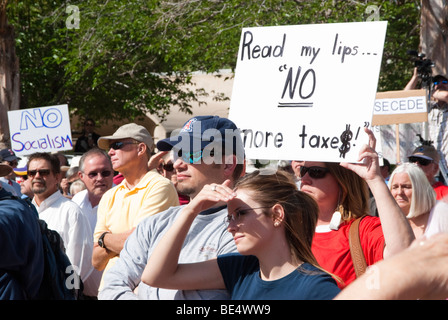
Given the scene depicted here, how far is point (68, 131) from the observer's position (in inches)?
346

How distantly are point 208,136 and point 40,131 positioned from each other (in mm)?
6065

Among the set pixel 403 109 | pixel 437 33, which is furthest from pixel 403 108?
pixel 437 33

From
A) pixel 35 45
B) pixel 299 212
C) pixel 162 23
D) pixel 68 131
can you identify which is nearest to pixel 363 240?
pixel 299 212

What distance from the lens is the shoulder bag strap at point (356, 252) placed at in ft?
11.2

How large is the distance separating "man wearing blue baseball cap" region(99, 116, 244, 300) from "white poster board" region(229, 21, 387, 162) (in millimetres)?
442

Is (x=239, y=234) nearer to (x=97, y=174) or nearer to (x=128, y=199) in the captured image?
(x=128, y=199)

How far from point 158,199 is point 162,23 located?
9107mm

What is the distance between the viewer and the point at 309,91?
3.71 meters

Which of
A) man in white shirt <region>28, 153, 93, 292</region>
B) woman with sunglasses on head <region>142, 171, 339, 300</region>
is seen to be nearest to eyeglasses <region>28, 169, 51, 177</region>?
man in white shirt <region>28, 153, 93, 292</region>

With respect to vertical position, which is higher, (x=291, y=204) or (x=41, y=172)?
(x=291, y=204)

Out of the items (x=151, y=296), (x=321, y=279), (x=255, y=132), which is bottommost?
(x=151, y=296)

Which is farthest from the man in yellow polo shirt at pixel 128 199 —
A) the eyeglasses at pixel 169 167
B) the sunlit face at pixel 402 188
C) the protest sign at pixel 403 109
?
the protest sign at pixel 403 109

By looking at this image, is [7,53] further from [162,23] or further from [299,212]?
[299,212]

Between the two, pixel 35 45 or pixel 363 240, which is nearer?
pixel 363 240
